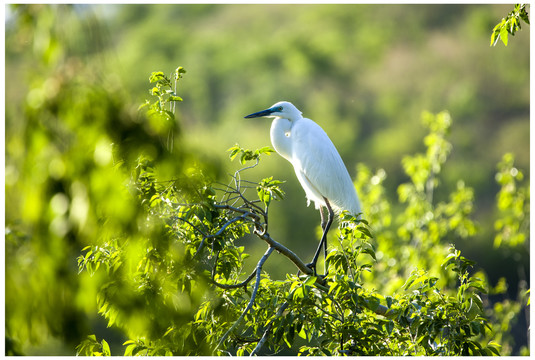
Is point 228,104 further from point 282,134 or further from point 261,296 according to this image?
point 261,296

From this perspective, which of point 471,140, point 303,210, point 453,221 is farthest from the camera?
point 471,140

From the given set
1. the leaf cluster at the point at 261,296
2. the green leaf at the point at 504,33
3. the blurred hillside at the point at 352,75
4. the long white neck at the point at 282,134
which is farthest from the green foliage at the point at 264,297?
the blurred hillside at the point at 352,75

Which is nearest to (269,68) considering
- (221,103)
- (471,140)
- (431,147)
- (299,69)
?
(299,69)

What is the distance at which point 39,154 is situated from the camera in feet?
2.54

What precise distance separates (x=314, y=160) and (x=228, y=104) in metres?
18.2

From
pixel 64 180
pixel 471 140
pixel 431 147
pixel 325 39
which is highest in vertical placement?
pixel 325 39

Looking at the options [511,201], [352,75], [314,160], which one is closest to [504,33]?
[314,160]

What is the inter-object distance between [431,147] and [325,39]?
912 inches

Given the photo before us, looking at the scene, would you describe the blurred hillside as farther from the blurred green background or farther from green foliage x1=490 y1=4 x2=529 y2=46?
green foliage x1=490 y1=4 x2=529 y2=46

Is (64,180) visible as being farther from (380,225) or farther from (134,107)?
(380,225)

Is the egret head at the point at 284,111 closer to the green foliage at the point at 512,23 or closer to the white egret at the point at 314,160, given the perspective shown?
the white egret at the point at 314,160

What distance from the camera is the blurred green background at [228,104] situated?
0.79 metres

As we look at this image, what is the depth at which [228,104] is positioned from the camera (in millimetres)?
20984

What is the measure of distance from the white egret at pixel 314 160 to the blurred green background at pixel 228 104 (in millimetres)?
338
